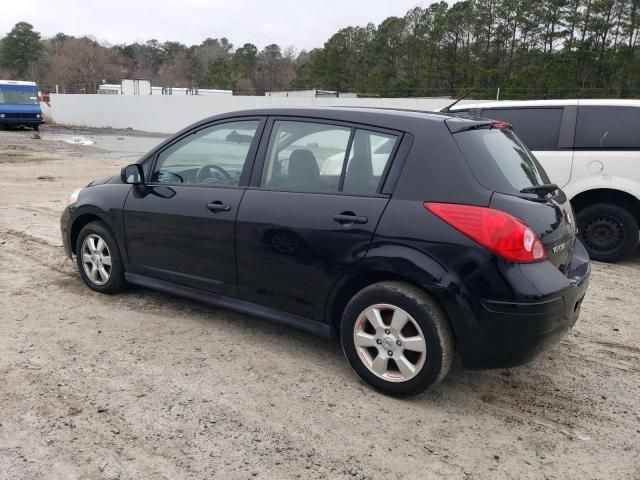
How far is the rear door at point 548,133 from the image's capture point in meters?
6.44

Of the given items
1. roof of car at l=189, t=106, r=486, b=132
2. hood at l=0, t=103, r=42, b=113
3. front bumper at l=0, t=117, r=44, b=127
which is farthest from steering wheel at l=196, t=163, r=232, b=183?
front bumper at l=0, t=117, r=44, b=127

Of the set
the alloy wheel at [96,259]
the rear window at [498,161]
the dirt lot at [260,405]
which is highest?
the rear window at [498,161]

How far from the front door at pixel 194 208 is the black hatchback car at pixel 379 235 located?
0.01 m

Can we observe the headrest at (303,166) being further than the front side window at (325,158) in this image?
Yes

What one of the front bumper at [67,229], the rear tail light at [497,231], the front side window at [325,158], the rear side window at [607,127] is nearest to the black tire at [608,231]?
the rear side window at [607,127]

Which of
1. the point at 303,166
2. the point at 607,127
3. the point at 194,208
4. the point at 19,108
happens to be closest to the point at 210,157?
the point at 194,208

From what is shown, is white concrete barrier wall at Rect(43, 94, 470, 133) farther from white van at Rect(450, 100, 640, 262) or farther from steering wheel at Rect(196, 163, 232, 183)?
steering wheel at Rect(196, 163, 232, 183)

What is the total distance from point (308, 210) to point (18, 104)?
101 ft

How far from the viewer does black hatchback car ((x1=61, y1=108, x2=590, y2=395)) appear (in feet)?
9.75

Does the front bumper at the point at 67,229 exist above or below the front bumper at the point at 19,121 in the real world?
below

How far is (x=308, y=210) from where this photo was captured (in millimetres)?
3475

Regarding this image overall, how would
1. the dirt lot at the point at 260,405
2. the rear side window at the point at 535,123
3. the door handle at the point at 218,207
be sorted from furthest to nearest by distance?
the rear side window at the point at 535,123 < the door handle at the point at 218,207 < the dirt lot at the point at 260,405

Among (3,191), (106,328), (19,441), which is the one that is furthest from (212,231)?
(3,191)

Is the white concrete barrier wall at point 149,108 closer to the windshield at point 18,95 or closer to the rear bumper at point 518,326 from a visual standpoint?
the windshield at point 18,95
